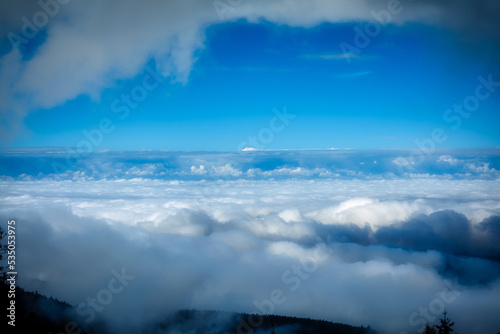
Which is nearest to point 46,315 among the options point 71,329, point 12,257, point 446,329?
point 71,329

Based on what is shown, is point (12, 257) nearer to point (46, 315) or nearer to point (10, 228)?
point (10, 228)

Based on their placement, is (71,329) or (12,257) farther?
(71,329)

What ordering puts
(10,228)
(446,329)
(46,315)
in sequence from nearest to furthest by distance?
(10,228) → (446,329) → (46,315)

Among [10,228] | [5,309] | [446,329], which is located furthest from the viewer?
[446,329]

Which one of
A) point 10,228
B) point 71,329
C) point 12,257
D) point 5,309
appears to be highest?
point 10,228

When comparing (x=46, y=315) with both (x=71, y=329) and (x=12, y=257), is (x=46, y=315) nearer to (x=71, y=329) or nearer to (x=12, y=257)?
(x=71, y=329)

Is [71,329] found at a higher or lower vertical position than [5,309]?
lower

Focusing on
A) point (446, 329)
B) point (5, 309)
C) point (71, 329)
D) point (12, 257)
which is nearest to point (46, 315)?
point (71, 329)

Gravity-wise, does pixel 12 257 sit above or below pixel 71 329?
above

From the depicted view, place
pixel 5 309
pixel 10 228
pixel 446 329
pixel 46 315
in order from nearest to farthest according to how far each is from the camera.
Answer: pixel 10 228
pixel 5 309
pixel 446 329
pixel 46 315
